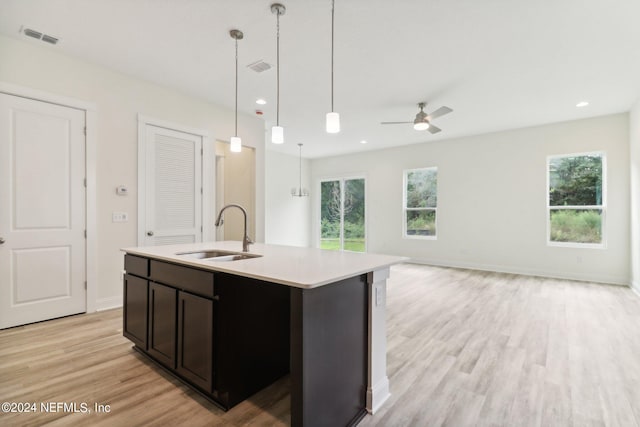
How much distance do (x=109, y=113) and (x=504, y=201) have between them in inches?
265

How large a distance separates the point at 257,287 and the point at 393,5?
2.43 m

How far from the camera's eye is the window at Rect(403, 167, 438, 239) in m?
7.03

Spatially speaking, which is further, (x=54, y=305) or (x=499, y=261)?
(x=499, y=261)

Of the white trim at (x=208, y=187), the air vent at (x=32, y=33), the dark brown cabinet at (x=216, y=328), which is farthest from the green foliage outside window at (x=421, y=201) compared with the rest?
the air vent at (x=32, y=33)

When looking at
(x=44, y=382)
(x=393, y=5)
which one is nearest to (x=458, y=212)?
(x=393, y=5)

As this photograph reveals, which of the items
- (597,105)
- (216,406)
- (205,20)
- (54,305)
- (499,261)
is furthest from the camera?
(499,261)

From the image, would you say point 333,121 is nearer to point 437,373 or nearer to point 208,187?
point 437,373

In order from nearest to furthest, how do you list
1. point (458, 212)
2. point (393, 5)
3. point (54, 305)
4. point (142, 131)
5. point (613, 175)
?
point (393, 5)
point (54, 305)
point (142, 131)
point (613, 175)
point (458, 212)

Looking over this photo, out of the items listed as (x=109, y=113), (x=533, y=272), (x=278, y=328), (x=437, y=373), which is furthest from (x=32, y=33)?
(x=533, y=272)

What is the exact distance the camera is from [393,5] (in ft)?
8.02

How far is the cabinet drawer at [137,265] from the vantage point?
2305 millimetres

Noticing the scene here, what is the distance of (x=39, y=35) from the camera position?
9.51 feet

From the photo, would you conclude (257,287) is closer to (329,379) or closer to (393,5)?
(329,379)

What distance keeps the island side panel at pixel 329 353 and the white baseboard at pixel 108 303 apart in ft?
10.6
